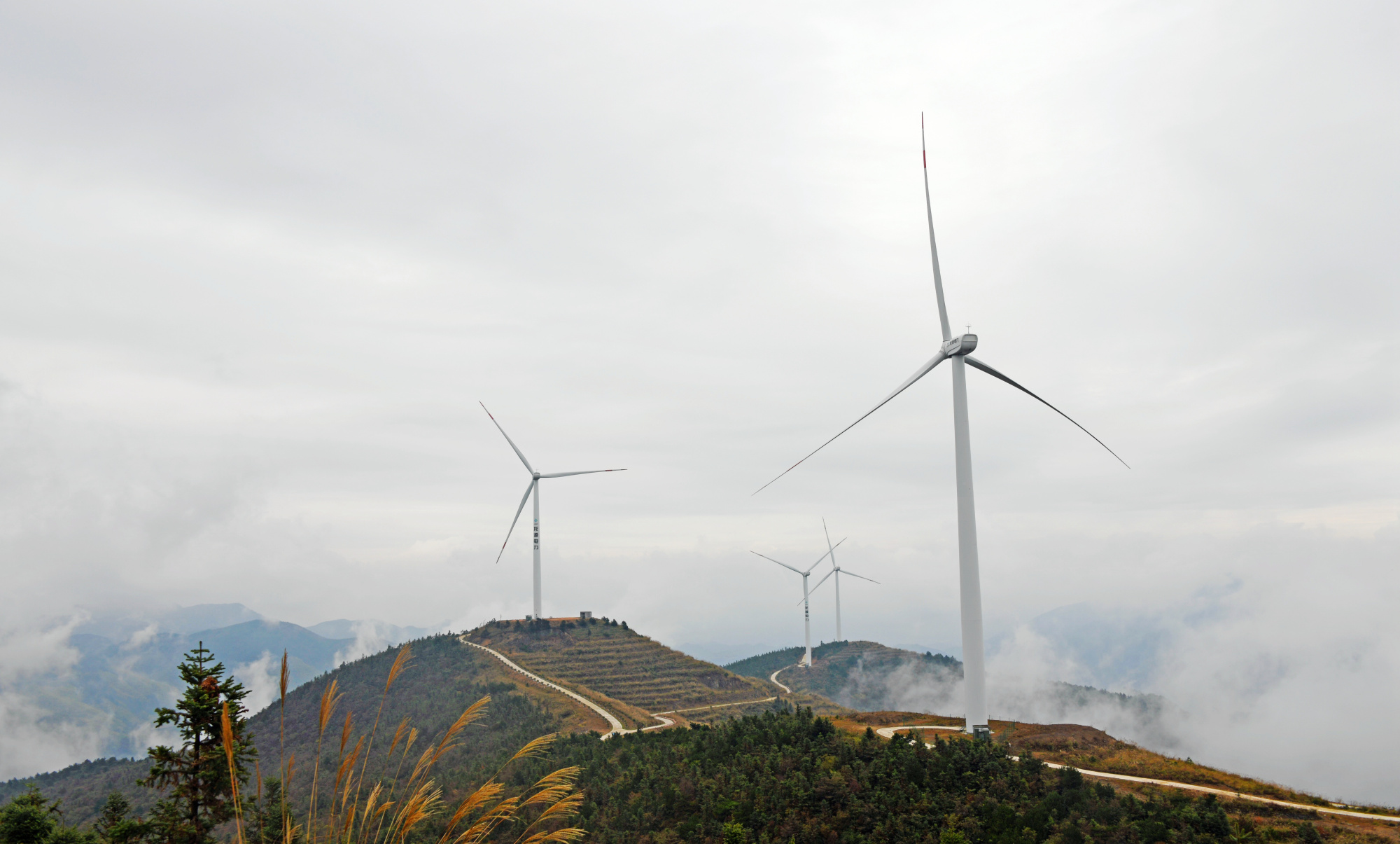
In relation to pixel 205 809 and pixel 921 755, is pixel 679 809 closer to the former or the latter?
pixel 921 755

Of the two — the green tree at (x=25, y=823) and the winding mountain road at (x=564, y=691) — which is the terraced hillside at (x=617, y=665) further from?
the green tree at (x=25, y=823)

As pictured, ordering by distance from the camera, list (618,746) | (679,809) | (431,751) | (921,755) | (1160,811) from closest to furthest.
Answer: (431,751)
(1160,811)
(921,755)
(679,809)
(618,746)

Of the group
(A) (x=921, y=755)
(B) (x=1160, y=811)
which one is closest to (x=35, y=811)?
(A) (x=921, y=755)

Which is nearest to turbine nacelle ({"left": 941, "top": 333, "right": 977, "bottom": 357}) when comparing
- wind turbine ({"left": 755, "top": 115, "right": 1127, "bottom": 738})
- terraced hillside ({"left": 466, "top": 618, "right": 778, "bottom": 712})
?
wind turbine ({"left": 755, "top": 115, "right": 1127, "bottom": 738})

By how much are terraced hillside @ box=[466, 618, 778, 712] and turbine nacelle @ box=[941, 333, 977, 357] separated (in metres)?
101

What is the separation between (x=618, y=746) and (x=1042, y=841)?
42583mm

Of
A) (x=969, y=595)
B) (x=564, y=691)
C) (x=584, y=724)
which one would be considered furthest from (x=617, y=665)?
(x=969, y=595)

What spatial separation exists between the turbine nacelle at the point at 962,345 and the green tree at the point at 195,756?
1939 inches

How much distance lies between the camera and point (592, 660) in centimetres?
15762

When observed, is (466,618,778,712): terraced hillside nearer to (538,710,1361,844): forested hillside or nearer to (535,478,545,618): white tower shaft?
(535,478,545,618): white tower shaft

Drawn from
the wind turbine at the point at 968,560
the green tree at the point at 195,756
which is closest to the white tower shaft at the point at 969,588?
the wind turbine at the point at 968,560

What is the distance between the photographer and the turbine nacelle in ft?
181

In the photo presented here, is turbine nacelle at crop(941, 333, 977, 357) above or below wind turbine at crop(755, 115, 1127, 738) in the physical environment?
above

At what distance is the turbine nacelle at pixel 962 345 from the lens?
55.2 metres
